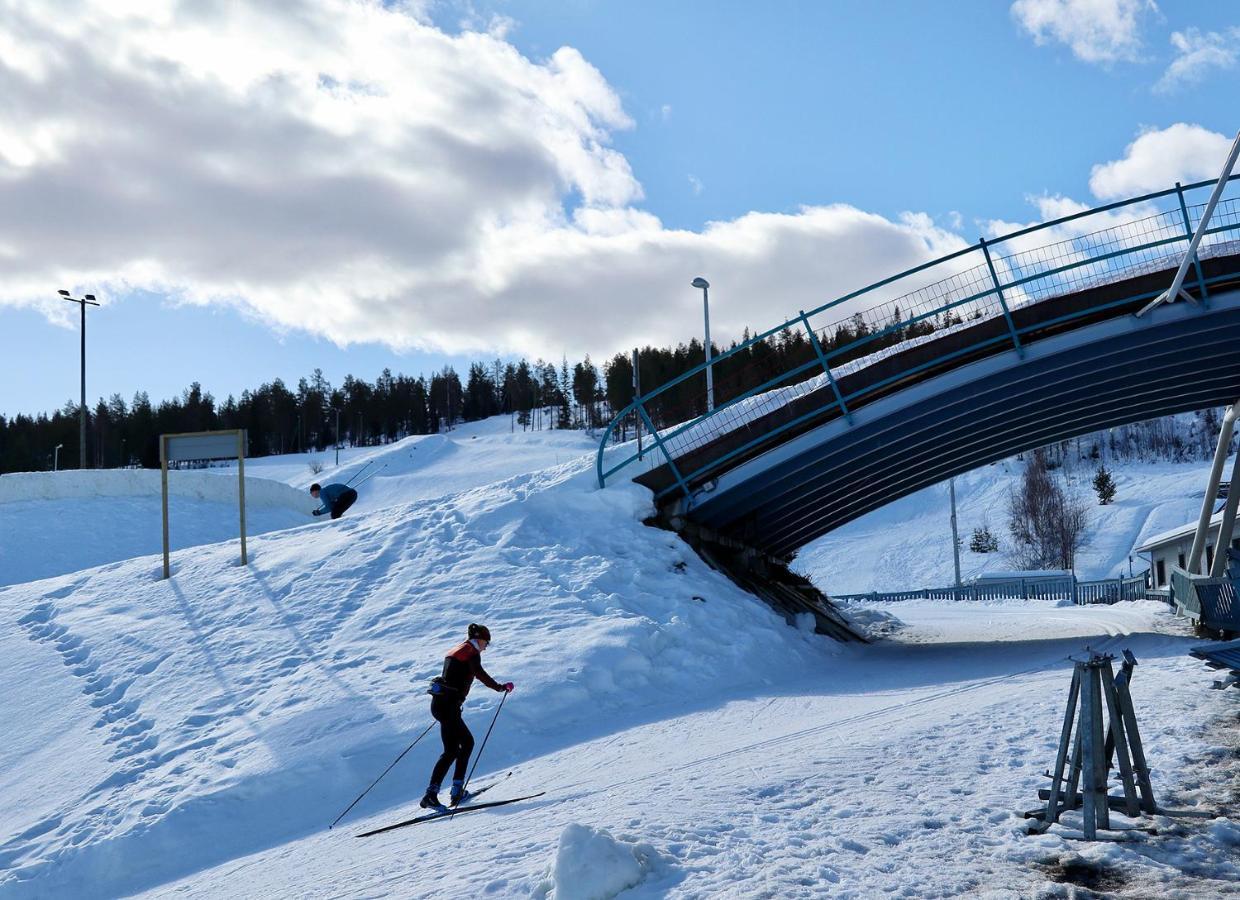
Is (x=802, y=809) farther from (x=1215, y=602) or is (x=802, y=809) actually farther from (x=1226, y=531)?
(x=1226, y=531)

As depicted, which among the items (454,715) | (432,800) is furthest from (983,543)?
(432,800)

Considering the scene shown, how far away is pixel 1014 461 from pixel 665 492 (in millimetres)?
86530

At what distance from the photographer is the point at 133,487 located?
114ft

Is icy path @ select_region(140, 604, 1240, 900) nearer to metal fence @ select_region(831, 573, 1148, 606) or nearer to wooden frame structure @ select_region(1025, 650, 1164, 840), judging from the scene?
wooden frame structure @ select_region(1025, 650, 1164, 840)

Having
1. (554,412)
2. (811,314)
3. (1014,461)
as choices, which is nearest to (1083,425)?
(811,314)

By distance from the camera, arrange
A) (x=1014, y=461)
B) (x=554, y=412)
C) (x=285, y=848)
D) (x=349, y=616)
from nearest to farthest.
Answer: (x=285, y=848) < (x=349, y=616) < (x=1014, y=461) < (x=554, y=412)

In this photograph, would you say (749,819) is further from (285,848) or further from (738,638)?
(738,638)

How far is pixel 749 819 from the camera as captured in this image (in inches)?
256

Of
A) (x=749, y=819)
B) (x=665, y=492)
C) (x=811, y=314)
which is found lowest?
(x=749, y=819)

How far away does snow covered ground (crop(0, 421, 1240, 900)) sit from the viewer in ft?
19.1

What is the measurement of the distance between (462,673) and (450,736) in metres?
0.54

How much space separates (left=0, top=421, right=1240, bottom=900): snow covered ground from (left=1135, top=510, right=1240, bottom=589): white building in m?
11.0

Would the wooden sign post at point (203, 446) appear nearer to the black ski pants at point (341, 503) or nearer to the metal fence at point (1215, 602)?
the black ski pants at point (341, 503)

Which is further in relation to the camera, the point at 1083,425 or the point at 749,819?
the point at 1083,425
